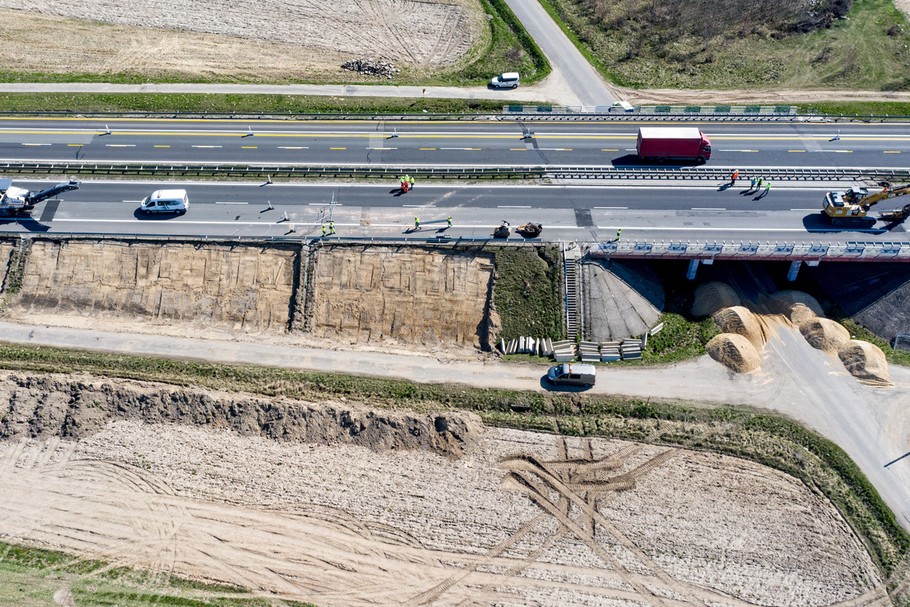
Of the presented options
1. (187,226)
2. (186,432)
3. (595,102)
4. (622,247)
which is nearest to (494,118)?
(595,102)

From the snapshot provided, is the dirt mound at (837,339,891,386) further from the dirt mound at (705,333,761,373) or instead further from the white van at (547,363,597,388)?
the white van at (547,363,597,388)

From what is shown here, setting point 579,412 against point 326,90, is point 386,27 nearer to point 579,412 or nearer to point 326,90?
point 326,90

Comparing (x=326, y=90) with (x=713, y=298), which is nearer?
(x=713, y=298)

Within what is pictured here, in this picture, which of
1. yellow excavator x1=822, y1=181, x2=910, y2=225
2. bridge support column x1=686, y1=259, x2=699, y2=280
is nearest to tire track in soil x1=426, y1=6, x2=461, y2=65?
bridge support column x1=686, y1=259, x2=699, y2=280

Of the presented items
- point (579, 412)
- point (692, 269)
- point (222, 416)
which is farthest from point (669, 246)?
point (222, 416)

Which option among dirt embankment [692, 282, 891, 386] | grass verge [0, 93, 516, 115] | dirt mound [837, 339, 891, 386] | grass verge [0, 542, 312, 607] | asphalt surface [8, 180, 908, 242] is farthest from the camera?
grass verge [0, 93, 516, 115]

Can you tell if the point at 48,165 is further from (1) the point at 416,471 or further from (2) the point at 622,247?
(2) the point at 622,247
